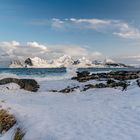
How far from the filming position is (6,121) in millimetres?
12758

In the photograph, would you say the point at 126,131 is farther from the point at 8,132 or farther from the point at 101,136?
the point at 8,132

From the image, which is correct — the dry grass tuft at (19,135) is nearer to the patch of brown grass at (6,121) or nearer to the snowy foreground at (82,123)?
the snowy foreground at (82,123)

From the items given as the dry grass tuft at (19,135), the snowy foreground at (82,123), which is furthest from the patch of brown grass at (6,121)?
the dry grass tuft at (19,135)

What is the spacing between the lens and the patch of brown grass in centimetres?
1251

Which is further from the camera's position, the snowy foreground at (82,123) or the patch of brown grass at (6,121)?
the patch of brown grass at (6,121)

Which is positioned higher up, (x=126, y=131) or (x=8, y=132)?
(x=126, y=131)

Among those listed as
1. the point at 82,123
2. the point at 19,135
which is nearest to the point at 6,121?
the point at 19,135

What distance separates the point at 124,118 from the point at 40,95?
11.8m

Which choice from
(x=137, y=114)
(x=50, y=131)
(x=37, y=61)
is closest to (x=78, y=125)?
(x=50, y=131)

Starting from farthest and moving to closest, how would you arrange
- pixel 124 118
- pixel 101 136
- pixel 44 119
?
1. pixel 44 119
2. pixel 124 118
3. pixel 101 136

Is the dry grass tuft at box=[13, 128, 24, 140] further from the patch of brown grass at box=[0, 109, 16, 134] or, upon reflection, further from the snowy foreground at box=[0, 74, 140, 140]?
the patch of brown grass at box=[0, 109, 16, 134]

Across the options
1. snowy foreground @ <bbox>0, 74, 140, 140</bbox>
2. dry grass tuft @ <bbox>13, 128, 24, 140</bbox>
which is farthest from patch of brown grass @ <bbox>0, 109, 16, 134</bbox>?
dry grass tuft @ <bbox>13, 128, 24, 140</bbox>

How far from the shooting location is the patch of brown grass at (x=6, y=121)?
12509 mm

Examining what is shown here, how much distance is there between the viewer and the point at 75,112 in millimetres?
13172
